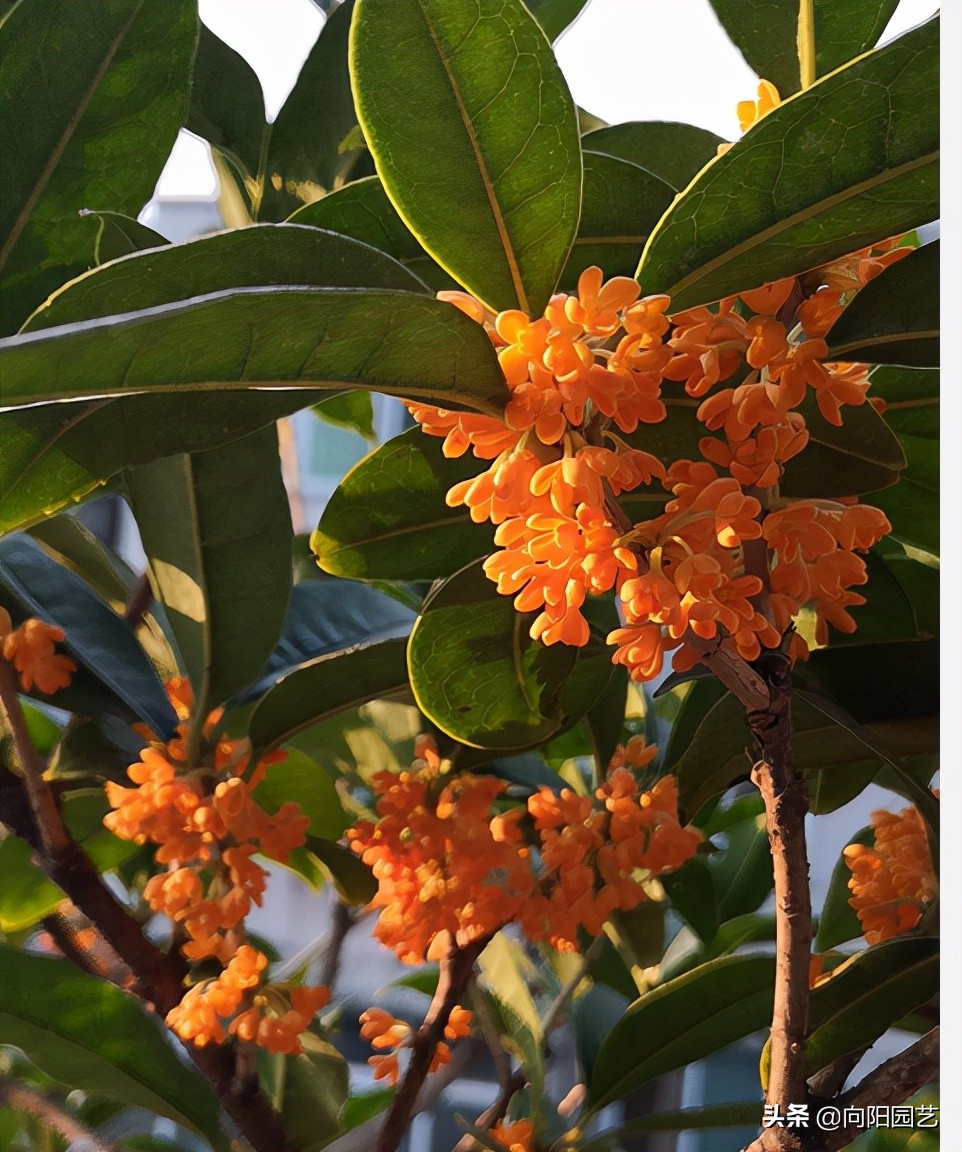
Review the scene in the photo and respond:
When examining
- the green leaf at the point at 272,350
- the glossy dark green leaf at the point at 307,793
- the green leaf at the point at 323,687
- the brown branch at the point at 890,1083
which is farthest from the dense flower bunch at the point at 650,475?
the glossy dark green leaf at the point at 307,793

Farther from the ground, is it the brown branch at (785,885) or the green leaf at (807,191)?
the green leaf at (807,191)

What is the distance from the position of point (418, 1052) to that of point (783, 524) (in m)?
0.51

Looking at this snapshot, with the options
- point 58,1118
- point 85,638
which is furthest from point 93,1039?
point 85,638

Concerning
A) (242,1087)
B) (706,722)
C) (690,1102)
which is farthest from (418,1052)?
(690,1102)

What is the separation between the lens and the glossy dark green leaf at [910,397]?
2.59ft

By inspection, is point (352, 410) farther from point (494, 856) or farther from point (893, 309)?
point (893, 309)

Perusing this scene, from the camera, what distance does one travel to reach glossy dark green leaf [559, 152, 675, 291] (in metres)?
0.66

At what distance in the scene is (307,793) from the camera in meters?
1.08

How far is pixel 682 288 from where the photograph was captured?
536 millimetres

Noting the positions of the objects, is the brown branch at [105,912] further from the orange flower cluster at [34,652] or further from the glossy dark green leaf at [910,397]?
the glossy dark green leaf at [910,397]

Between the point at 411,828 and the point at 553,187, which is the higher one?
the point at 553,187

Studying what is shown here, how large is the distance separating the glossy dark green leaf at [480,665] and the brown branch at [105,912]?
0.92 ft

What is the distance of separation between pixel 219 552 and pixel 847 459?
45 centimetres

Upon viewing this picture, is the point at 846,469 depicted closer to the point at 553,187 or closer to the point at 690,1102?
the point at 553,187
